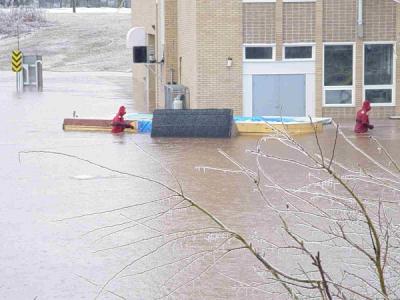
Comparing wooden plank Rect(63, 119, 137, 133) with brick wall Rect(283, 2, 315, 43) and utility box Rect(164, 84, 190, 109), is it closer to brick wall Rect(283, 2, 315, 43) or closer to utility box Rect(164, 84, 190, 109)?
utility box Rect(164, 84, 190, 109)

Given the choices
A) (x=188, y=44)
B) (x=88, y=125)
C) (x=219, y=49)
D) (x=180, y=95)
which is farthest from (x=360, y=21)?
(x=88, y=125)

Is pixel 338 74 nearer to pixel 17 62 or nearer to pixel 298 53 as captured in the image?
pixel 298 53

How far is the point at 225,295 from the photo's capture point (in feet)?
31.0

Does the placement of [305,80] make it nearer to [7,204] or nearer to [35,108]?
[35,108]

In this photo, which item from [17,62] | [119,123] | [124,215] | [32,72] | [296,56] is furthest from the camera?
[32,72]

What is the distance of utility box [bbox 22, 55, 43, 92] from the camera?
56.3m

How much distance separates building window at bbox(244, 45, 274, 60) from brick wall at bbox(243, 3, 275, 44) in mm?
205

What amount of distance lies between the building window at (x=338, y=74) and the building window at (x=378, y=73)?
0.49 m

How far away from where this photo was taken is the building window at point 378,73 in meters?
32.2

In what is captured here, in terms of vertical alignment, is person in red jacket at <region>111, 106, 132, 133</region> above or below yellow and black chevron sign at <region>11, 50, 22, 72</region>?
below

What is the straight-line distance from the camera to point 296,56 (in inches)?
1264

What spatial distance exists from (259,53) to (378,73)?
3.78 meters

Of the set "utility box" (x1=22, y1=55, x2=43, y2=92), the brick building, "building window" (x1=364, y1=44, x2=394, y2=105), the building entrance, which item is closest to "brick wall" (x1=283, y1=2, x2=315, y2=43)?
the brick building

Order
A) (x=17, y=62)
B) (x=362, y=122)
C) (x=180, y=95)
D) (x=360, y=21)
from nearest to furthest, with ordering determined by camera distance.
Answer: (x=362, y=122) < (x=360, y=21) < (x=180, y=95) < (x=17, y=62)
